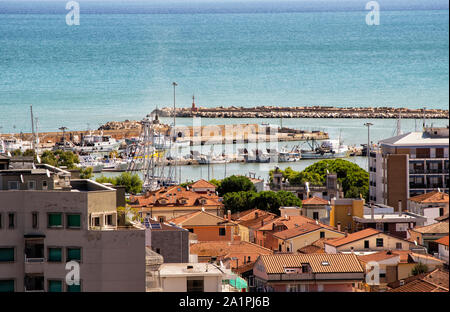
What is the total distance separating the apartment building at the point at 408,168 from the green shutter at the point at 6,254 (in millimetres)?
14875

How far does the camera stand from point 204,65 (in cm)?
6800

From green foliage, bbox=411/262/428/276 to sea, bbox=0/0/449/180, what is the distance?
2129 cm

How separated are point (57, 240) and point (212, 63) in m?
Result: 64.3

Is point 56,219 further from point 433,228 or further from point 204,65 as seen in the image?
point 204,65

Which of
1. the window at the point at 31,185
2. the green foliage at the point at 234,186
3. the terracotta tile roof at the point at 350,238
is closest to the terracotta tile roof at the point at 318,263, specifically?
the terracotta tile roof at the point at 350,238

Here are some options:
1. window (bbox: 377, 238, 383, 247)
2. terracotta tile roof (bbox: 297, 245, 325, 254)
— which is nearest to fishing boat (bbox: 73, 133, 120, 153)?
terracotta tile roof (bbox: 297, 245, 325, 254)

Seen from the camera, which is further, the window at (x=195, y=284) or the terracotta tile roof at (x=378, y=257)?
the terracotta tile roof at (x=378, y=257)

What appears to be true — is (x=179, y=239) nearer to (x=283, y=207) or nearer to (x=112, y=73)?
(x=283, y=207)

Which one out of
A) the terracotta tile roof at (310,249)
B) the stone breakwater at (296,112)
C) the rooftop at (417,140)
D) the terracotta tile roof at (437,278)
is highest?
the stone breakwater at (296,112)

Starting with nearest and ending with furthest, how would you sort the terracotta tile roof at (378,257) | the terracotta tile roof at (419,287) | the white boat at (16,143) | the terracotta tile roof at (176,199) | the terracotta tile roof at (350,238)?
the terracotta tile roof at (419,287) → the terracotta tile roof at (378,257) → the terracotta tile roof at (350,238) → the terracotta tile roof at (176,199) → the white boat at (16,143)

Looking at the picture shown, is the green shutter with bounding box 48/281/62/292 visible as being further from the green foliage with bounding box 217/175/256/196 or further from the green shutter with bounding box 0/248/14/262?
the green foliage with bounding box 217/175/256/196

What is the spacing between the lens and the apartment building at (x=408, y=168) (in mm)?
19844

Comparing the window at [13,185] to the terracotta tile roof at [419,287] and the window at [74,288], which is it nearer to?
the window at [74,288]
